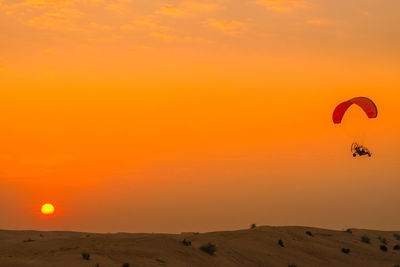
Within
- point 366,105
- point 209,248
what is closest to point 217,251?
point 209,248

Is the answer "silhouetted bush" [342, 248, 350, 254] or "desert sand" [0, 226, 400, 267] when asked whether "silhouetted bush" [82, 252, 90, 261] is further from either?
"silhouetted bush" [342, 248, 350, 254]

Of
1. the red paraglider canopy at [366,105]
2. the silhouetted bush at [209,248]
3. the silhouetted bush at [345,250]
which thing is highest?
the red paraglider canopy at [366,105]

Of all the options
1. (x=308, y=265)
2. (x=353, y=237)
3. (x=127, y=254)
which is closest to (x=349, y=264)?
(x=308, y=265)

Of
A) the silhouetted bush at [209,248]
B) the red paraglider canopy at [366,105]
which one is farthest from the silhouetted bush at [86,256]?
the red paraglider canopy at [366,105]

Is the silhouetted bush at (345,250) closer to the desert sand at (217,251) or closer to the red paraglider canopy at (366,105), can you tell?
the desert sand at (217,251)

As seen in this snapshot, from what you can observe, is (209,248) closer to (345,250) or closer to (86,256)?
(86,256)

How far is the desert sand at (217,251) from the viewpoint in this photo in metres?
36.9

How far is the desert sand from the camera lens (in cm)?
3694

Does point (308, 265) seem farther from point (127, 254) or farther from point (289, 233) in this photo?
point (127, 254)

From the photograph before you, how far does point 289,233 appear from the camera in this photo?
183ft

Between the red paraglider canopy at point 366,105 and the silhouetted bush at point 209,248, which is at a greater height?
the red paraglider canopy at point 366,105

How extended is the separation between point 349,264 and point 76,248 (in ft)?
70.5

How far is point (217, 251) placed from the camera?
44.0m

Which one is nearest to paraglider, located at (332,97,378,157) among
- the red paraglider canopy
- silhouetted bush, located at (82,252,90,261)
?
the red paraglider canopy
